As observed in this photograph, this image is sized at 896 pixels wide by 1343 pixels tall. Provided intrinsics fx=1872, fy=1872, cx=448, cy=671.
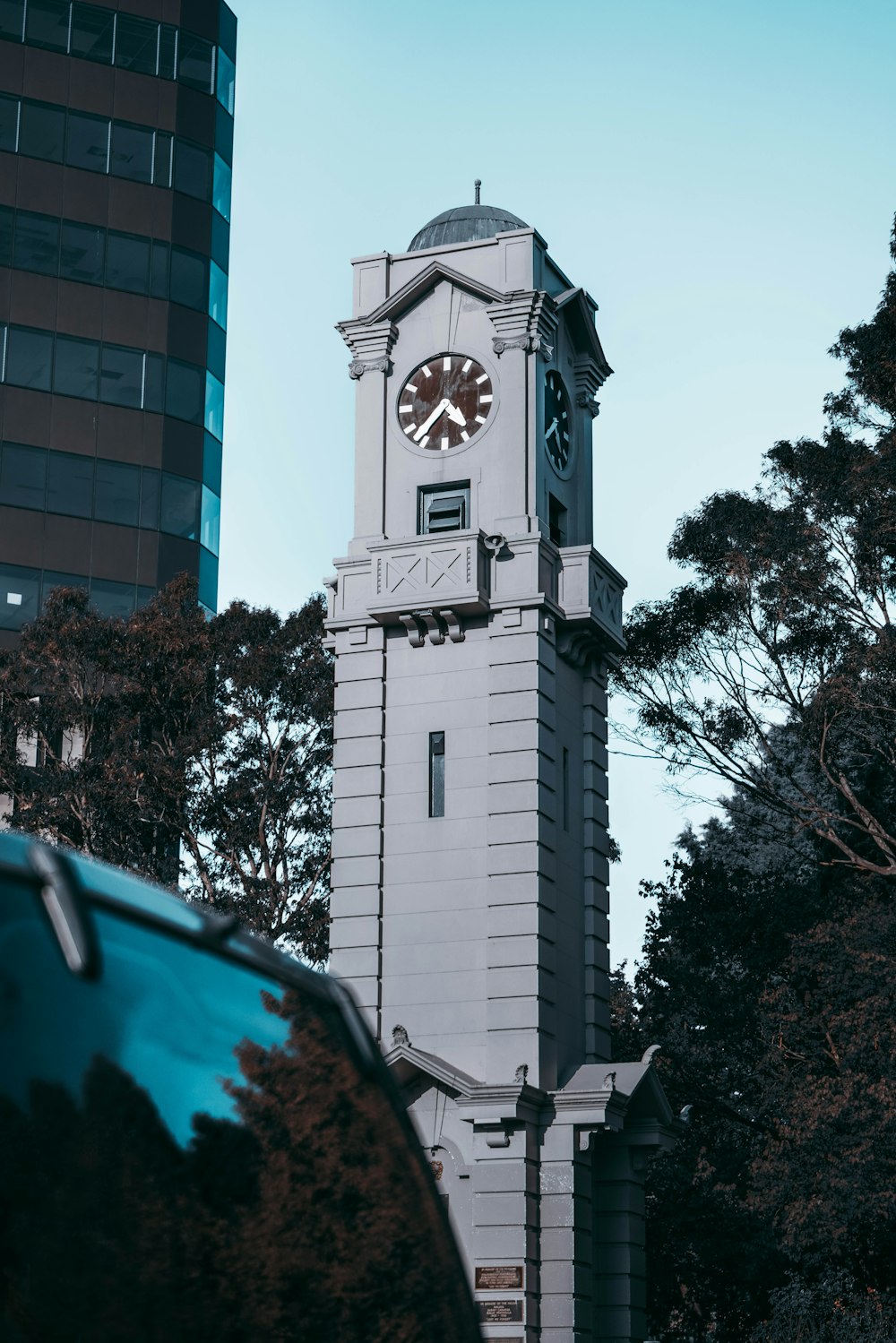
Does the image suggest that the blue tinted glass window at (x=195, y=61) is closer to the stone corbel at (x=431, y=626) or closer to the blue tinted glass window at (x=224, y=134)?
the blue tinted glass window at (x=224, y=134)

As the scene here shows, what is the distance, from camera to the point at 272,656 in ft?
126

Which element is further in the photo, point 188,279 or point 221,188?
point 221,188

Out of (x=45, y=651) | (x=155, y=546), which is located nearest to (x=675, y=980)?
(x=45, y=651)

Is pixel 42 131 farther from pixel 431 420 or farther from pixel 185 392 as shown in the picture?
pixel 431 420

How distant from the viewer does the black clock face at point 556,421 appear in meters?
32.5

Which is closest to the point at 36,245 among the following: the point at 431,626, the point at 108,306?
the point at 108,306

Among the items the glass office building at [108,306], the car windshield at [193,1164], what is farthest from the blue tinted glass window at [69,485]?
the car windshield at [193,1164]

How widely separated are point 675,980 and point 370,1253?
35.3m

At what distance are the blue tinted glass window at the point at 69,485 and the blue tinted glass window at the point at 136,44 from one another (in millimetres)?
12309

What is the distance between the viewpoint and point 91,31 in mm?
53406

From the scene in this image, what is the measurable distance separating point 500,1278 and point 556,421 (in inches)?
570

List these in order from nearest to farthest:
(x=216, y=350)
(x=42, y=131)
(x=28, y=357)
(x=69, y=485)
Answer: (x=69, y=485) → (x=28, y=357) → (x=42, y=131) → (x=216, y=350)

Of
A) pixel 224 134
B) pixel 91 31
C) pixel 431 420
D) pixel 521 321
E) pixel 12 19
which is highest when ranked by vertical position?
pixel 91 31

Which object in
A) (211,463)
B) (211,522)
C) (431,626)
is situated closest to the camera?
(431,626)
